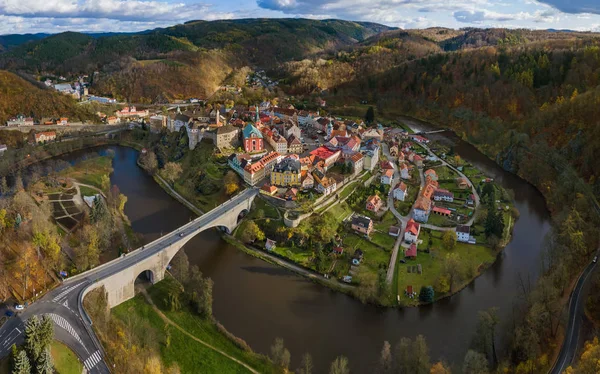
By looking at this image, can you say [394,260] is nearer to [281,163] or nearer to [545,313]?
[545,313]

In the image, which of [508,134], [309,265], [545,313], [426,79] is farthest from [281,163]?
[426,79]

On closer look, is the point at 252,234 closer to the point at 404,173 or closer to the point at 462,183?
the point at 404,173

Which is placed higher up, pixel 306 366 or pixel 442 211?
pixel 306 366

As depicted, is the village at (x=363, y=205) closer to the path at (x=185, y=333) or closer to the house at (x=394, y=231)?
the house at (x=394, y=231)

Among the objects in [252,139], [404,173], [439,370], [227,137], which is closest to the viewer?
[439,370]

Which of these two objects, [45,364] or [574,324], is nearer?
[45,364]

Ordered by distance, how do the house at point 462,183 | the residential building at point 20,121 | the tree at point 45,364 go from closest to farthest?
the tree at point 45,364 < the house at point 462,183 < the residential building at point 20,121

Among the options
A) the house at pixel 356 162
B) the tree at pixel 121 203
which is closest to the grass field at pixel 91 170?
the tree at pixel 121 203

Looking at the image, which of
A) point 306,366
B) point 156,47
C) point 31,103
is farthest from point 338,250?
point 156,47
